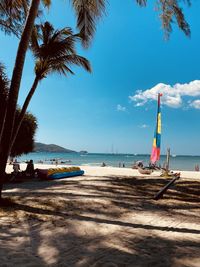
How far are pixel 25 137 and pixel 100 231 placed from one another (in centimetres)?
1633

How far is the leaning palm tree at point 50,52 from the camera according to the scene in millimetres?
13406

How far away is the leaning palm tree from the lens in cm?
1341

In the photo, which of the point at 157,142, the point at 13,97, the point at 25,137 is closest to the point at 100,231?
the point at 13,97

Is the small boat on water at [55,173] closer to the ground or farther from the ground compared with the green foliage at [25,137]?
closer to the ground

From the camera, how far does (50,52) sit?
44.7 feet

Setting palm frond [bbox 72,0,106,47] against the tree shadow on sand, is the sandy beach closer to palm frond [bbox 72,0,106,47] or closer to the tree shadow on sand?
the tree shadow on sand

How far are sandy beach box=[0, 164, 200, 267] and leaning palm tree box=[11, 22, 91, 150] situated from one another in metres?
5.73

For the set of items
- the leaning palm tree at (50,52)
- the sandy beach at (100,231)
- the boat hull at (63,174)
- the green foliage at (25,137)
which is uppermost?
the leaning palm tree at (50,52)

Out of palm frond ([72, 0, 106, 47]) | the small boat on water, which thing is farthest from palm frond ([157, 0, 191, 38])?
the small boat on water

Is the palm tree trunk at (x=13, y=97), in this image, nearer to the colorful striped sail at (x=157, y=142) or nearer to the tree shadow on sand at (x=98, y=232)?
the tree shadow on sand at (x=98, y=232)

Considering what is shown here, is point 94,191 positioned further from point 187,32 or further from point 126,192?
point 187,32

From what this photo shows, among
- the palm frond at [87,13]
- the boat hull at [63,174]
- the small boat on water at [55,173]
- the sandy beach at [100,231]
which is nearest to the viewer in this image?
the sandy beach at [100,231]

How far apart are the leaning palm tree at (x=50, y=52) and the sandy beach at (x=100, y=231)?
18.8 ft

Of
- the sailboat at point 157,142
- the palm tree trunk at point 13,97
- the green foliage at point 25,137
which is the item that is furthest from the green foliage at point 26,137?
the palm tree trunk at point 13,97
